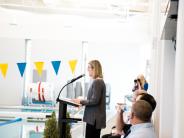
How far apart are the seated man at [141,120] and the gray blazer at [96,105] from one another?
3.89 ft

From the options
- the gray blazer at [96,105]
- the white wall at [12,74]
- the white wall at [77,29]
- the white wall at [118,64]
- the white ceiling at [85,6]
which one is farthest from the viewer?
the white wall at [118,64]

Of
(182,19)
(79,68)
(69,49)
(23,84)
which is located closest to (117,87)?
(79,68)

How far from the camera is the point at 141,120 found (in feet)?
7.24

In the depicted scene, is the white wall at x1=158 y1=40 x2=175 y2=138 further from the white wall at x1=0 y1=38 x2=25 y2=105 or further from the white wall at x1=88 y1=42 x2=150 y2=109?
the white wall at x1=0 y1=38 x2=25 y2=105

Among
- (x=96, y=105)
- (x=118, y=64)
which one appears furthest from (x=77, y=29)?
(x=96, y=105)

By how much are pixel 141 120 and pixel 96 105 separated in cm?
129

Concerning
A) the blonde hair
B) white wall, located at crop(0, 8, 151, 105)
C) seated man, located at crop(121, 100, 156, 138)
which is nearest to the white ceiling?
white wall, located at crop(0, 8, 151, 105)

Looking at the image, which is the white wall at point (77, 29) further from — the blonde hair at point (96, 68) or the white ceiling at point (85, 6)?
the blonde hair at point (96, 68)

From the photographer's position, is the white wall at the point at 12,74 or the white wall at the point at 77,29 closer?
the white wall at the point at 77,29

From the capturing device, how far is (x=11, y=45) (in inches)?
336

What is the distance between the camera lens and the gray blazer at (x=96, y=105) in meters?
3.41

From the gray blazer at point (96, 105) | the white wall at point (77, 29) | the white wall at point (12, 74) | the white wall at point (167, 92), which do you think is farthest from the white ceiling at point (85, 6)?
the white wall at point (167, 92)

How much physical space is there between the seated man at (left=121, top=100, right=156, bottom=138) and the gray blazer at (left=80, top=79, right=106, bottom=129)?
119 cm

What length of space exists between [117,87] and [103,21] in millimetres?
2249
